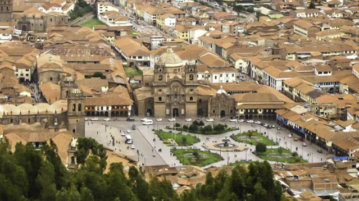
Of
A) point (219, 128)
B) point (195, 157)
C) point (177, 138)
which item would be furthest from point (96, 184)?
point (219, 128)

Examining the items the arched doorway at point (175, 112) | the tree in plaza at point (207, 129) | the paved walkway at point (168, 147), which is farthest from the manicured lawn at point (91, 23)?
the tree in plaza at point (207, 129)

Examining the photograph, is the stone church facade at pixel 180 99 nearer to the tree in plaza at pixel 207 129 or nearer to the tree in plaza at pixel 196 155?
the tree in plaza at pixel 207 129

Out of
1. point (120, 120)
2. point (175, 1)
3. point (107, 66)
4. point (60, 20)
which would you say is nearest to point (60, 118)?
point (120, 120)

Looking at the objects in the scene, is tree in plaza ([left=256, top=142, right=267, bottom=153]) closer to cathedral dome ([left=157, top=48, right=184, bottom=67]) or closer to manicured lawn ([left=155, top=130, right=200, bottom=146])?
manicured lawn ([left=155, top=130, right=200, bottom=146])

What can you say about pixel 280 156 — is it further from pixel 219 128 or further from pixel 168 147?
pixel 219 128

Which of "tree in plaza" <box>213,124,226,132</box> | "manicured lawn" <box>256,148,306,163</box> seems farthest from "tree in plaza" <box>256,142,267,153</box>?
"tree in plaza" <box>213,124,226,132</box>

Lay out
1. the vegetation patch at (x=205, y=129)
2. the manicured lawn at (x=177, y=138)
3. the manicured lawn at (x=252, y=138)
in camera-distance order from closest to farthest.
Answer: the manicured lawn at (x=177, y=138) < the manicured lawn at (x=252, y=138) < the vegetation patch at (x=205, y=129)
